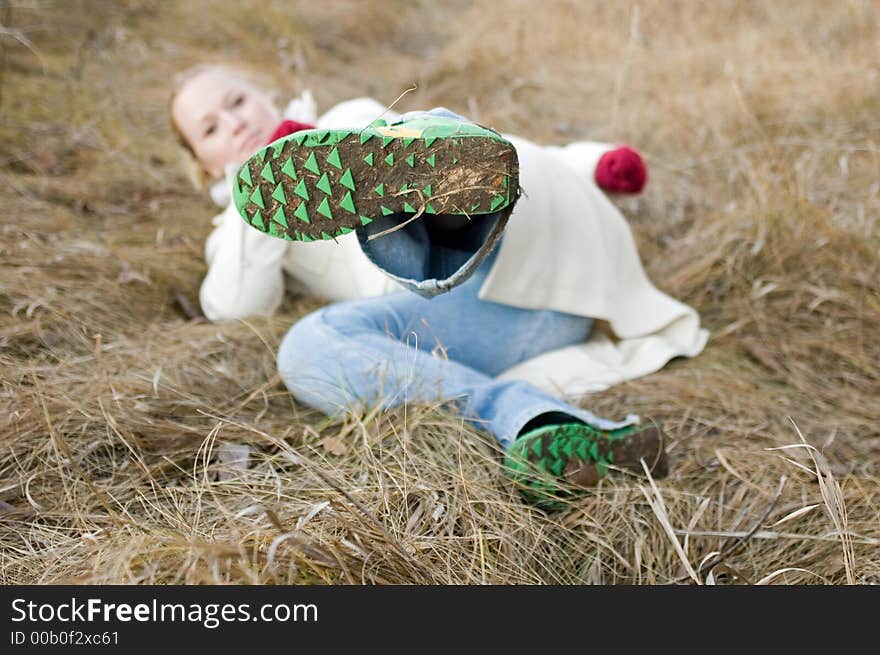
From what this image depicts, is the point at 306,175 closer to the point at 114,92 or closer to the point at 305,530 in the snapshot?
the point at 305,530

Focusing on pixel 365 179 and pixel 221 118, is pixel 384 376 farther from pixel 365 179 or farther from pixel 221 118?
pixel 221 118

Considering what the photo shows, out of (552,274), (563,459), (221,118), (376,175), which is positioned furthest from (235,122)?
(563,459)

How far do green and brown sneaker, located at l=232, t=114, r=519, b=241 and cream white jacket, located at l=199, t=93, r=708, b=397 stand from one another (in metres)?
0.42

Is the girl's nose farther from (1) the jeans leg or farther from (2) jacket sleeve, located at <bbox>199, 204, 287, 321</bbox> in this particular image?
Result: (1) the jeans leg

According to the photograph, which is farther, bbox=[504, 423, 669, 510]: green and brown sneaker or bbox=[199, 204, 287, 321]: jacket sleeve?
bbox=[199, 204, 287, 321]: jacket sleeve

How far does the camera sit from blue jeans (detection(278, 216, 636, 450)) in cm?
127

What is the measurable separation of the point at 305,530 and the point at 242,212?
472 millimetres

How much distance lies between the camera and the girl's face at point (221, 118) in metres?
2.01

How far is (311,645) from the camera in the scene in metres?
0.91

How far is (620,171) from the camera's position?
1.79 metres

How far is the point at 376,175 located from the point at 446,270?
25cm

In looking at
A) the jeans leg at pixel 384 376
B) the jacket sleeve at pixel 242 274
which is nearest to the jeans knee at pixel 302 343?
the jeans leg at pixel 384 376

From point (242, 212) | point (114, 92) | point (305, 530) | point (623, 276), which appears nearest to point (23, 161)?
point (114, 92)

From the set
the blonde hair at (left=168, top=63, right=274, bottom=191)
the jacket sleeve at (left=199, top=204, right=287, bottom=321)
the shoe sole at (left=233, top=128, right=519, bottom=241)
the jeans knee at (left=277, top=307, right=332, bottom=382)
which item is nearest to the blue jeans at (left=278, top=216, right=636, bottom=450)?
the jeans knee at (left=277, top=307, right=332, bottom=382)
